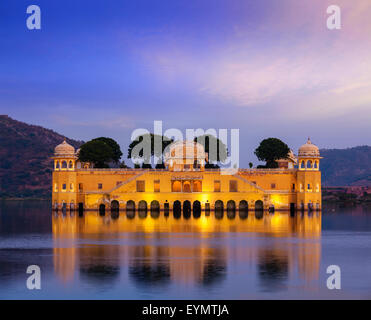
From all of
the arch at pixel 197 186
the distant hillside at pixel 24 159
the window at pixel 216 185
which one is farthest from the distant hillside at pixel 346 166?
the window at pixel 216 185

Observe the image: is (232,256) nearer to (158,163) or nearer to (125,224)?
(125,224)

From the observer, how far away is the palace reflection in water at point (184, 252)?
23688mm

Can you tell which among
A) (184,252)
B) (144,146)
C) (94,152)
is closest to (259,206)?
(144,146)

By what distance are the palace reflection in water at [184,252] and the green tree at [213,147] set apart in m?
33.8

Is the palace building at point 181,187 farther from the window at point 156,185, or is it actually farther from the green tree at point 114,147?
the green tree at point 114,147

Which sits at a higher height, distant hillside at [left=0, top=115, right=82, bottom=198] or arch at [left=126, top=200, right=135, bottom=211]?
distant hillside at [left=0, top=115, right=82, bottom=198]

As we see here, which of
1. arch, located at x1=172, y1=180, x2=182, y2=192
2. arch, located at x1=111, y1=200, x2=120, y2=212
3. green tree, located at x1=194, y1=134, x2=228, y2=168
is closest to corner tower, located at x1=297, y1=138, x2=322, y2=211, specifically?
arch, located at x1=172, y1=180, x2=182, y2=192

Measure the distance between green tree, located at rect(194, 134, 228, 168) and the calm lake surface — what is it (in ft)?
114

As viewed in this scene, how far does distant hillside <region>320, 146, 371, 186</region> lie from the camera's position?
171875 mm

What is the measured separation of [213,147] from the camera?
3209 inches

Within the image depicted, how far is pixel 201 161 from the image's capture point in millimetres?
71000

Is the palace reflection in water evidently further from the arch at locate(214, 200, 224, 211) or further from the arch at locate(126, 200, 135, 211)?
the arch at locate(214, 200, 224, 211)
